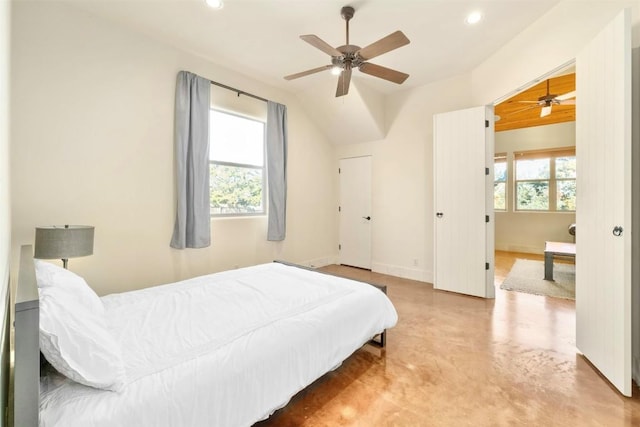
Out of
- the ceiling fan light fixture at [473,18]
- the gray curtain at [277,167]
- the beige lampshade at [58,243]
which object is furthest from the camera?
the gray curtain at [277,167]

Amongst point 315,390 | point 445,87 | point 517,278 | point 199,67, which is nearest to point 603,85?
point 445,87

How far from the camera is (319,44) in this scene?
7.64 feet

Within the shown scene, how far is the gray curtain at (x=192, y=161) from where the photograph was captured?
3.26 m

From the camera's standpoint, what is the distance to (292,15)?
271 centimetres

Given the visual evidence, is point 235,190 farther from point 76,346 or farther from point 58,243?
point 76,346

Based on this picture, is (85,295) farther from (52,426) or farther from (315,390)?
(315,390)

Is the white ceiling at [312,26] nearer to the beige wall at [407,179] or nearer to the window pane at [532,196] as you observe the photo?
the beige wall at [407,179]

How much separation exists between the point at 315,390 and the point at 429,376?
33.3 inches

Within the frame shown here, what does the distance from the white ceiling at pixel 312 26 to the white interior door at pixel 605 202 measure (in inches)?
41.6

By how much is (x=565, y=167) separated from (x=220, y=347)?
A: 8142 mm

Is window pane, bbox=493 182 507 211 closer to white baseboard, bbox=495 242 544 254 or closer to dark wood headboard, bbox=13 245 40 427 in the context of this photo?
white baseboard, bbox=495 242 544 254

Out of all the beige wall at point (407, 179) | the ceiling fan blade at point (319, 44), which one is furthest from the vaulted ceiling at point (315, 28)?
the ceiling fan blade at point (319, 44)

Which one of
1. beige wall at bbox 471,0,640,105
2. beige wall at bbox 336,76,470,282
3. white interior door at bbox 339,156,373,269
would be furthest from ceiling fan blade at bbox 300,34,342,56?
white interior door at bbox 339,156,373,269

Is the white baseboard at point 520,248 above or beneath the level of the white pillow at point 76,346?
beneath
